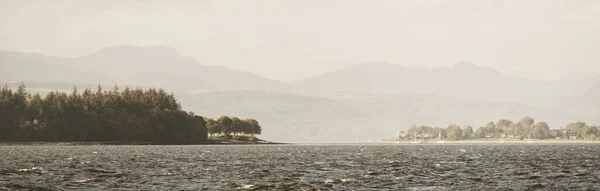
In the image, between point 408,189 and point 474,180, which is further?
point 474,180

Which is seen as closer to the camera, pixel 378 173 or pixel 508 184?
pixel 508 184

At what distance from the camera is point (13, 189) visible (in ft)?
211

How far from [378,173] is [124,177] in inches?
1091

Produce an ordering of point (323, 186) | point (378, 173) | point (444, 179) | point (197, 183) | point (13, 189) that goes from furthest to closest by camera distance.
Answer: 1. point (378, 173)
2. point (444, 179)
3. point (197, 183)
4. point (323, 186)
5. point (13, 189)

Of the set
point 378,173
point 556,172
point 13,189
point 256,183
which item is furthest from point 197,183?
point 556,172

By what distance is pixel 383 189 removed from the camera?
68125mm

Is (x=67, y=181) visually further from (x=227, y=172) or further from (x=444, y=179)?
(x=444, y=179)

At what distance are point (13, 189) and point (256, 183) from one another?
20848 millimetres

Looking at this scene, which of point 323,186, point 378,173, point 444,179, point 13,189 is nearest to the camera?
point 13,189

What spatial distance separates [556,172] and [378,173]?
20357 millimetres

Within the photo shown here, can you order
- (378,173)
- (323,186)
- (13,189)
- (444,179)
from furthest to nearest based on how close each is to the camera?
(378,173), (444,179), (323,186), (13,189)

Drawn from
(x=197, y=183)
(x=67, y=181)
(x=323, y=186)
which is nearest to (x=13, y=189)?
(x=67, y=181)

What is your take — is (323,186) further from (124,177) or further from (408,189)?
(124,177)

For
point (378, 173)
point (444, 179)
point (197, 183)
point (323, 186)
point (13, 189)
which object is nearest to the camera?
point (13, 189)
